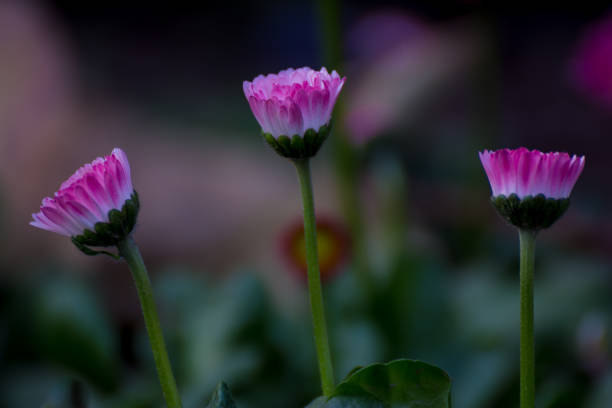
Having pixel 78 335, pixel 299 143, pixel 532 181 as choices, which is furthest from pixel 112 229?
pixel 78 335

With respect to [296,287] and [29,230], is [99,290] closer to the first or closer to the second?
[29,230]

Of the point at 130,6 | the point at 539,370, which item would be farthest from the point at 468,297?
the point at 130,6

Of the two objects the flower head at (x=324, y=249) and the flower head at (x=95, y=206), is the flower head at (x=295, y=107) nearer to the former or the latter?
the flower head at (x=95, y=206)

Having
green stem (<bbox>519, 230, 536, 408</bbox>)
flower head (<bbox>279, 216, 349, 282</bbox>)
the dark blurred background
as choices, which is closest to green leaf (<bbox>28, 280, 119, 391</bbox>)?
the dark blurred background

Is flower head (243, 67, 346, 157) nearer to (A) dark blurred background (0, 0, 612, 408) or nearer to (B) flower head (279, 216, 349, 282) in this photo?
(A) dark blurred background (0, 0, 612, 408)

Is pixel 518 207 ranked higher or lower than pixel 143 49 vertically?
lower

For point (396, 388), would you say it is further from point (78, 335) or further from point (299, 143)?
point (78, 335)
